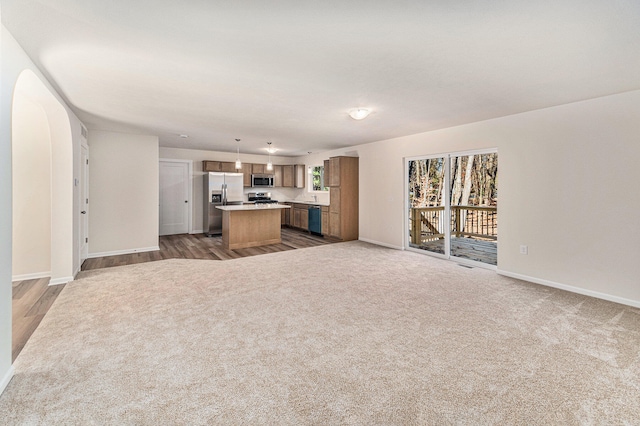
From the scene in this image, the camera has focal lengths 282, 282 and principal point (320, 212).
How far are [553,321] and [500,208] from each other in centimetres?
211

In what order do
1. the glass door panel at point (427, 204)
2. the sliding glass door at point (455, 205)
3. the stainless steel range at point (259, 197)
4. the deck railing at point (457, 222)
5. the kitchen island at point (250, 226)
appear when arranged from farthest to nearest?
the stainless steel range at point (259, 197), the kitchen island at point (250, 226), the deck railing at point (457, 222), the glass door panel at point (427, 204), the sliding glass door at point (455, 205)

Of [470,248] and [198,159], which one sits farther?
[198,159]

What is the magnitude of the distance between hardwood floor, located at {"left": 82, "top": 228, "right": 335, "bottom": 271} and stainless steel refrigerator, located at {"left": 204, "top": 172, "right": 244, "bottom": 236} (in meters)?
0.44

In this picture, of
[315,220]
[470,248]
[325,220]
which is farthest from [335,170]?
[470,248]

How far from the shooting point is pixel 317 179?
378 inches

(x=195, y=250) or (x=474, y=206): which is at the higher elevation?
(x=474, y=206)

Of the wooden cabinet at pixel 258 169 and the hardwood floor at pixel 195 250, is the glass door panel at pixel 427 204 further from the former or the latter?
the wooden cabinet at pixel 258 169

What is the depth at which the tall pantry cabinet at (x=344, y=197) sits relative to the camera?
7363 mm

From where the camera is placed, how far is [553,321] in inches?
114

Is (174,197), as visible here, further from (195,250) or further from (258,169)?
(195,250)

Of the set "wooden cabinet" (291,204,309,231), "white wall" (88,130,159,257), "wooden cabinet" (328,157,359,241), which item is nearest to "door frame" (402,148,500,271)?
"wooden cabinet" (328,157,359,241)

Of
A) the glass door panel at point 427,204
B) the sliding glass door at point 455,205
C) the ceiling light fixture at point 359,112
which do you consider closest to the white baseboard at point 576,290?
the sliding glass door at point 455,205

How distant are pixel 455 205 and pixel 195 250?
5.91m

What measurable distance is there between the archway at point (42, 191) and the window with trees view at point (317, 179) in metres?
6.47
